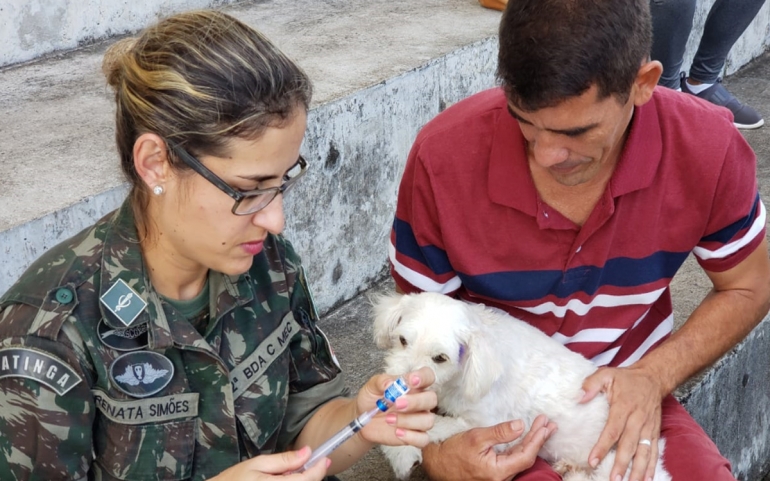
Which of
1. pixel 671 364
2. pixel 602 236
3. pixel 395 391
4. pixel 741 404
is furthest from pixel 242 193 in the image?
pixel 741 404

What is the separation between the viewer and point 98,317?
4.96 feet

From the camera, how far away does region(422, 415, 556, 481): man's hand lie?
1865mm

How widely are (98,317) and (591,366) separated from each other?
42.7 inches

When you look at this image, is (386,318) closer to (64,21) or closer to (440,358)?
(440,358)

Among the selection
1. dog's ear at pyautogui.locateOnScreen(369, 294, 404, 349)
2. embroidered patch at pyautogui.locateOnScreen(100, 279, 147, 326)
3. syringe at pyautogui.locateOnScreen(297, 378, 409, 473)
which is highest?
embroidered patch at pyautogui.locateOnScreen(100, 279, 147, 326)

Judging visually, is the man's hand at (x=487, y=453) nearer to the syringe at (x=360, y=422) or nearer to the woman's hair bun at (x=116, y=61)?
the syringe at (x=360, y=422)

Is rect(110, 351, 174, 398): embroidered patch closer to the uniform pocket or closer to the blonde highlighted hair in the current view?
the uniform pocket

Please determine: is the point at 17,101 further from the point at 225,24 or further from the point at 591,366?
the point at 591,366

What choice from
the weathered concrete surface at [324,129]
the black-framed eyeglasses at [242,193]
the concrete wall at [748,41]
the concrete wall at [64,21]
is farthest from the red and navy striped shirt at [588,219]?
the concrete wall at [748,41]

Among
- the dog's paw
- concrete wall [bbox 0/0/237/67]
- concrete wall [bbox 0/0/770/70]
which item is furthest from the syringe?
concrete wall [bbox 0/0/237/67]

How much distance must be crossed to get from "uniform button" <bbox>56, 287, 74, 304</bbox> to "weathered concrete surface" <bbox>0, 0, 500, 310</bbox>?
791 mm

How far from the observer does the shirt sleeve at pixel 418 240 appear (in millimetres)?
2025

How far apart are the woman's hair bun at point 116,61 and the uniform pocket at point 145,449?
0.56 m

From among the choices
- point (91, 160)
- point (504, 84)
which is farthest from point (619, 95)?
point (91, 160)
